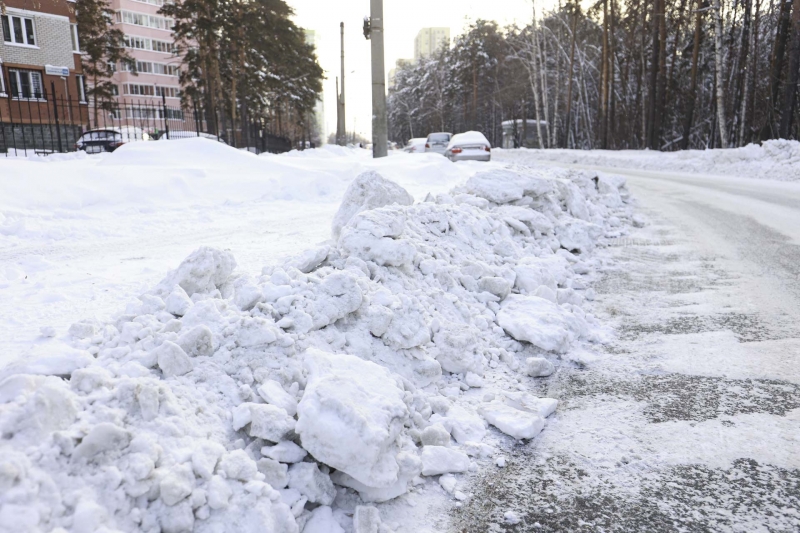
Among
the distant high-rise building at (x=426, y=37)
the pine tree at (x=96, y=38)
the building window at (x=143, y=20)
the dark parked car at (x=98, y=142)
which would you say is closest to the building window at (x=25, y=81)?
the pine tree at (x=96, y=38)

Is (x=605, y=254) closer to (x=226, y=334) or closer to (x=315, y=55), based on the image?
(x=226, y=334)

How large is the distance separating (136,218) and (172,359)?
5.09m

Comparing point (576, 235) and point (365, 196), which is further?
point (576, 235)

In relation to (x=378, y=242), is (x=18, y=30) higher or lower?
higher

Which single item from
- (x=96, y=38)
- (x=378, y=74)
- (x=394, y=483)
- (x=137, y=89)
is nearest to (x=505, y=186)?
(x=394, y=483)

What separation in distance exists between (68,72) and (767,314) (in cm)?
3090

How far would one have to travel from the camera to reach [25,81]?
84.1 feet

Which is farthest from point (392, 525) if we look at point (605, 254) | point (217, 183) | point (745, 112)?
point (745, 112)

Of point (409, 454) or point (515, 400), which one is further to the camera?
point (515, 400)

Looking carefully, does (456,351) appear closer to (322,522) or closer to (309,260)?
(309,260)

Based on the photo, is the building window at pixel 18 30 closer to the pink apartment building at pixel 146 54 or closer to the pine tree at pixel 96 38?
the pine tree at pixel 96 38

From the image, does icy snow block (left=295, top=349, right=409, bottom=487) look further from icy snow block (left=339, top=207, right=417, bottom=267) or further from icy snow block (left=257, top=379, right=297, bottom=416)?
icy snow block (left=339, top=207, right=417, bottom=267)

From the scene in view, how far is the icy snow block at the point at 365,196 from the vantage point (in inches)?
189

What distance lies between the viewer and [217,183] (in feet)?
29.2
